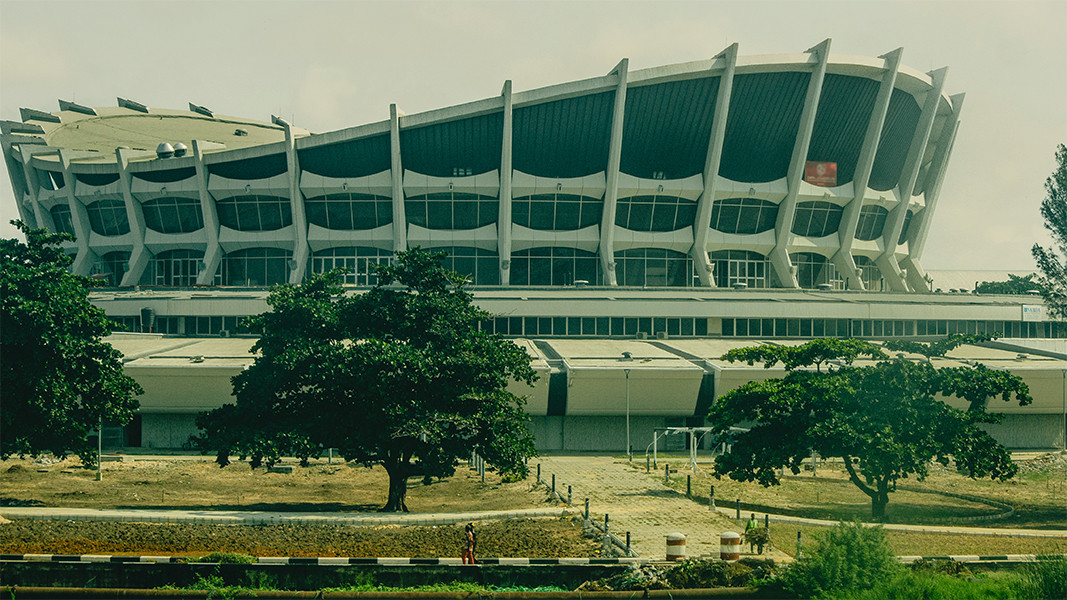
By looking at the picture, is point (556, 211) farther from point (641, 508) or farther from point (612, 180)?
point (641, 508)

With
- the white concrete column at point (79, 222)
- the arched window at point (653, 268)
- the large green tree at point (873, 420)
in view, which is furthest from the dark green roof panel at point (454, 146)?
the large green tree at point (873, 420)

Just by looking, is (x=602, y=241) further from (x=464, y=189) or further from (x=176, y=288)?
(x=176, y=288)

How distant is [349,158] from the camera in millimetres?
78062

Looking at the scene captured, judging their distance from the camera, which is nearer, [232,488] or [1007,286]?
[232,488]

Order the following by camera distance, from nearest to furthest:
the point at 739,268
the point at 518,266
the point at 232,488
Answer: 1. the point at 232,488
2. the point at 518,266
3. the point at 739,268

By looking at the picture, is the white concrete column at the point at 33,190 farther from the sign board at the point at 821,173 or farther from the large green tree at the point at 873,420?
the large green tree at the point at 873,420

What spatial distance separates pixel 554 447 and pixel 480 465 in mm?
8063

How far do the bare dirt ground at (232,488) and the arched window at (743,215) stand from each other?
40710 millimetres

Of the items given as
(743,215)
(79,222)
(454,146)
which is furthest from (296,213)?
(743,215)

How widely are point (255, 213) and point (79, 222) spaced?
624 inches

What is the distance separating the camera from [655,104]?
249 feet

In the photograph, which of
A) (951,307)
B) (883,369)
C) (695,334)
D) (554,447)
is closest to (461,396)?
(883,369)

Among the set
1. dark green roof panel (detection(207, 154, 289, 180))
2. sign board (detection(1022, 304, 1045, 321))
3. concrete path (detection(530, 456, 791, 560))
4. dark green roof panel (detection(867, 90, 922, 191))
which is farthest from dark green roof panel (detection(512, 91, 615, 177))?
sign board (detection(1022, 304, 1045, 321))

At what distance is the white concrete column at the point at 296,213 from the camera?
251 feet
